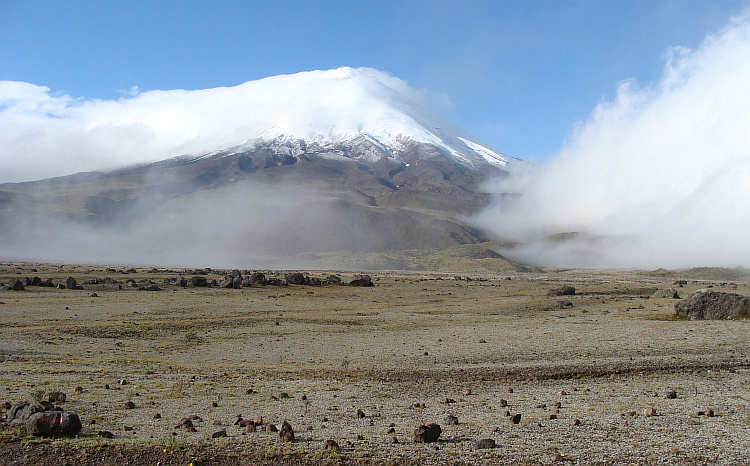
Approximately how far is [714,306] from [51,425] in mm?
32619

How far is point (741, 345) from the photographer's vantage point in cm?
2147

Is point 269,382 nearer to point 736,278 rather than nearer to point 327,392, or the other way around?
point 327,392

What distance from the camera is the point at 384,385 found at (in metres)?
15.3

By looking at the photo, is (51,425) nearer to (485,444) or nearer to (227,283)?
(485,444)

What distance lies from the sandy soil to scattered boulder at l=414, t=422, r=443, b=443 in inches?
7.5

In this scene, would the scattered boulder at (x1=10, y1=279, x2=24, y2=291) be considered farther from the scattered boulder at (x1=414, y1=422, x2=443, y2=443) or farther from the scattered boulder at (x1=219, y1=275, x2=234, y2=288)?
the scattered boulder at (x1=414, y1=422, x2=443, y2=443)

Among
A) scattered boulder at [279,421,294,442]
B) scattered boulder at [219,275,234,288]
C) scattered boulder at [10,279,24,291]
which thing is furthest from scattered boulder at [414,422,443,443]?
scattered boulder at [219,275,234,288]

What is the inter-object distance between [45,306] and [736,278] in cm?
12820

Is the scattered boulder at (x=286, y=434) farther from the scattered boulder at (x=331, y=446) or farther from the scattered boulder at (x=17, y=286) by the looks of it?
the scattered boulder at (x=17, y=286)

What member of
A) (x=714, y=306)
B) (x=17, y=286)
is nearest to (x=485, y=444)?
(x=714, y=306)

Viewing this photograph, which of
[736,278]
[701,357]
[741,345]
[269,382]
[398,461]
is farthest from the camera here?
[736,278]

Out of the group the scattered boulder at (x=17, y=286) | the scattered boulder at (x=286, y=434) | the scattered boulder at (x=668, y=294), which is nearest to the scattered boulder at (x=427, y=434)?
the scattered boulder at (x=286, y=434)

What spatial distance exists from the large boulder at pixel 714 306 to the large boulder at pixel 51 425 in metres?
Result: 31.3

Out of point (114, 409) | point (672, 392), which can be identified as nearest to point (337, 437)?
point (114, 409)
